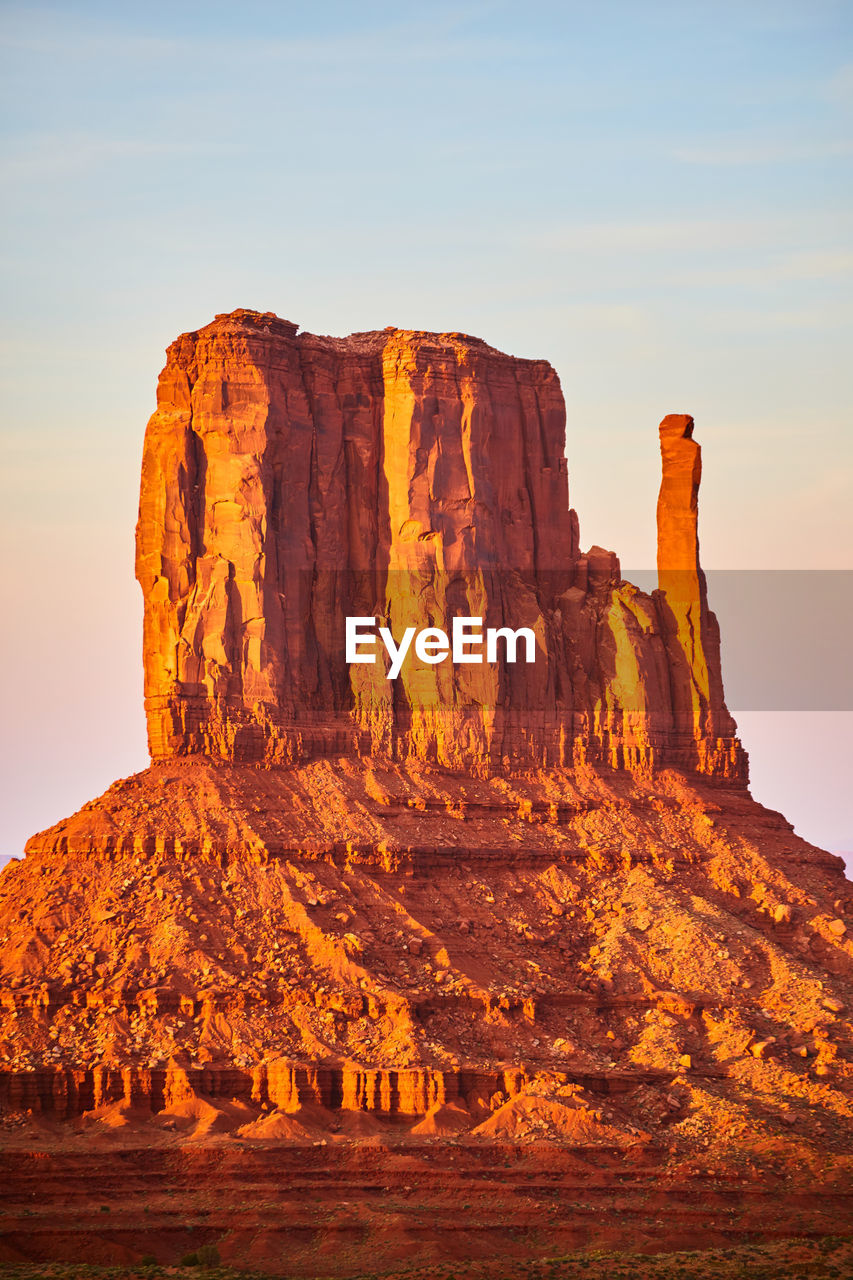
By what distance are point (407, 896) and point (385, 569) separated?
45.4 feet

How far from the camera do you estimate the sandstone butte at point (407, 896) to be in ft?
295

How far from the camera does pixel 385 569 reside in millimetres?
110438

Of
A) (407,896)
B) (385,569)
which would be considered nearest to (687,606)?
(385,569)

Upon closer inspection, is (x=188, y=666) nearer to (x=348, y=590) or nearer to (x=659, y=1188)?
(x=348, y=590)

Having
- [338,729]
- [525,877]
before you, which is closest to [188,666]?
[338,729]

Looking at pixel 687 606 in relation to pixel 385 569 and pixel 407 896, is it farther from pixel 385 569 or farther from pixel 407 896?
pixel 407 896

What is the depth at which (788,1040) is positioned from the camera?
98.1 metres

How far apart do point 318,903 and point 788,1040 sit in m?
15.7
